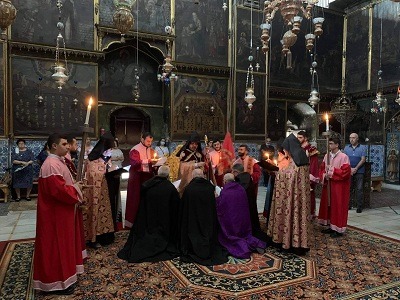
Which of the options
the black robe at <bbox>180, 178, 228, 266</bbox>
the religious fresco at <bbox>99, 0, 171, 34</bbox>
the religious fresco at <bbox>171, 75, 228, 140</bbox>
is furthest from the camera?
the religious fresco at <bbox>171, 75, 228, 140</bbox>

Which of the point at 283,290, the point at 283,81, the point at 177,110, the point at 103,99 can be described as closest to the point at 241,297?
the point at 283,290

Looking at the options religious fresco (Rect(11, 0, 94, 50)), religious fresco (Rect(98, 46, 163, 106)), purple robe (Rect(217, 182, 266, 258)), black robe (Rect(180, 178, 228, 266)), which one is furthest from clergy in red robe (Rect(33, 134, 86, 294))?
religious fresco (Rect(98, 46, 163, 106))

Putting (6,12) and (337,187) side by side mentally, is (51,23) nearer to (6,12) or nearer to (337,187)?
(6,12)

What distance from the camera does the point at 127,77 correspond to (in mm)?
13836

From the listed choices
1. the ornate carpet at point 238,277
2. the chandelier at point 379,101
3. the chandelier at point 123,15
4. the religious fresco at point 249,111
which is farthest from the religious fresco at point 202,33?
the ornate carpet at point 238,277

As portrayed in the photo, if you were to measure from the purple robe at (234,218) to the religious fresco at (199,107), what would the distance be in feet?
26.7

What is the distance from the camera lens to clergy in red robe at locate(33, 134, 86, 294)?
154 inches

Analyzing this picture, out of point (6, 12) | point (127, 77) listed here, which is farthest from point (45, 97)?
point (6, 12)

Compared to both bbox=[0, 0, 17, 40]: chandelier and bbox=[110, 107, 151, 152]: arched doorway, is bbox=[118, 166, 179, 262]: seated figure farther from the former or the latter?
bbox=[110, 107, 151, 152]: arched doorway

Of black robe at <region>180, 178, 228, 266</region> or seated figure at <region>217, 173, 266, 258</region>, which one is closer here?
black robe at <region>180, 178, 228, 266</region>

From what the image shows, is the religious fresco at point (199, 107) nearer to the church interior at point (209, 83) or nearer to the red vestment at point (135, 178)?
the church interior at point (209, 83)

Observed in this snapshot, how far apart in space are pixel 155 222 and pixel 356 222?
5.22m

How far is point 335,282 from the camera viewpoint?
448cm

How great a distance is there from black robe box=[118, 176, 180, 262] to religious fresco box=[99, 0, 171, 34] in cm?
912
